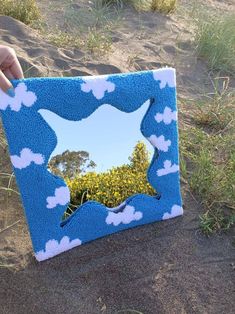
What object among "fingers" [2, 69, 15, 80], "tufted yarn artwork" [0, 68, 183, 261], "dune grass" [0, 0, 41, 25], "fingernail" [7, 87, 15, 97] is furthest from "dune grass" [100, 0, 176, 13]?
"fingernail" [7, 87, 15, 97]

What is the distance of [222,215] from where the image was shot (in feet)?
8.08

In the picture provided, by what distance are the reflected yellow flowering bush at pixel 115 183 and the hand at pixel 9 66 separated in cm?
48

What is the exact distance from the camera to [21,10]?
154 inches

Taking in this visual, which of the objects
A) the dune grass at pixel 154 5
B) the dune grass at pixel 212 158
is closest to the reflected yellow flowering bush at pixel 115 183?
the dune grass at pixel 212 158

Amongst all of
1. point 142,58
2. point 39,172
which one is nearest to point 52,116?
point 39,172

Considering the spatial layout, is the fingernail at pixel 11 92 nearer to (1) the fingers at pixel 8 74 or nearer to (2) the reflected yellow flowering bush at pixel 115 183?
(1) the fingers at pixel 8 74

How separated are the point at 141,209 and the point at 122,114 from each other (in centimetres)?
44

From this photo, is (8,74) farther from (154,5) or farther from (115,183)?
(154,5)

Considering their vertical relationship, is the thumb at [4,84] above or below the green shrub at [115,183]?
above

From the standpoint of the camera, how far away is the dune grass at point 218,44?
403 cm

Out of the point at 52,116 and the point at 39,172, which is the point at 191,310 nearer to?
the point at 39,172

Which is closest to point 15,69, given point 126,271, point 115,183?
point 115,183

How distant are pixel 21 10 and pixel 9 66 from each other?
2.13 metres

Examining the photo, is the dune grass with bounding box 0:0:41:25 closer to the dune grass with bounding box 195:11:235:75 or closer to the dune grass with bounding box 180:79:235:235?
the dune grass with bounding box 195:11:235:75
